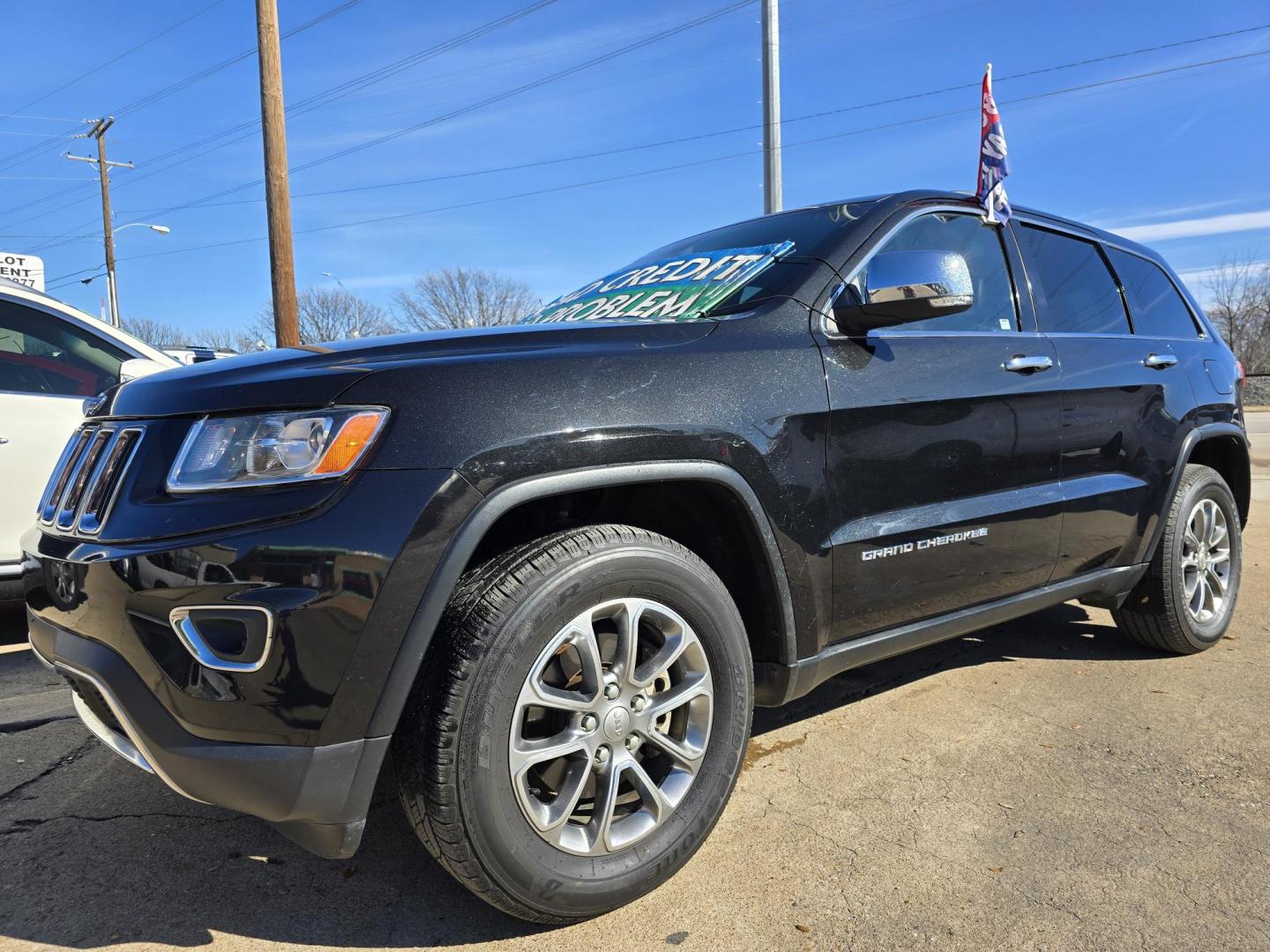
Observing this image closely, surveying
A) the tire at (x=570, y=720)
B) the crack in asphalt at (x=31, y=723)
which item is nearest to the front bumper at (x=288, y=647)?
the tire at (x=570, y=720)

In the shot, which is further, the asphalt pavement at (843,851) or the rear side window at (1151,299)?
the rear side window at (1151,299)

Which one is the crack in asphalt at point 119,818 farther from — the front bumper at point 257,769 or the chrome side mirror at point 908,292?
the chrome side mirror at point 908,292

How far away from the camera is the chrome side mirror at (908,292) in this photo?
2.53 m

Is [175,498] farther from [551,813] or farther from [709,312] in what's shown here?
[709,312]

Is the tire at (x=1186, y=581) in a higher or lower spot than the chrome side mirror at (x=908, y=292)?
lower

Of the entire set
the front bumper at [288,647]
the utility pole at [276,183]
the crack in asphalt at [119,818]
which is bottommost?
the crack in asphalt at [119,818]

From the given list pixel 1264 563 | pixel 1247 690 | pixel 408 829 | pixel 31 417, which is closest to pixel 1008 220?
pixel 1247 690

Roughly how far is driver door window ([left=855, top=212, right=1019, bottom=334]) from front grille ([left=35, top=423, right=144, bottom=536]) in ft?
7.09

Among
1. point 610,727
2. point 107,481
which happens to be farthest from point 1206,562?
point 107,481

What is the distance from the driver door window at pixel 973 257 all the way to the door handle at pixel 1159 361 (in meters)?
0.80

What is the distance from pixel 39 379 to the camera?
4465 mm

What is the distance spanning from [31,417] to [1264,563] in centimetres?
697

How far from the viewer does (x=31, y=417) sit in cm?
434

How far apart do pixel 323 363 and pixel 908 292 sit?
1.52 m
